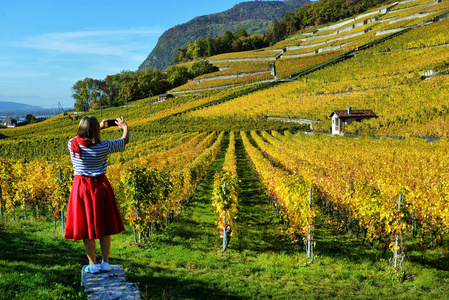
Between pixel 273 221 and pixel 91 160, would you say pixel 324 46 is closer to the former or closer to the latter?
pixel 273 221

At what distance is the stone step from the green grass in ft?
0.60

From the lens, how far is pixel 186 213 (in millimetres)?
12922

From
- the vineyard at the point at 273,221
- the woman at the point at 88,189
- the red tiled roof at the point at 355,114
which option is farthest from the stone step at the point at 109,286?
the red tiled roof at the point at 355,114

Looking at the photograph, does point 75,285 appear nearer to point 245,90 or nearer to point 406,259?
point 406,259

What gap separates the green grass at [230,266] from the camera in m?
5.31

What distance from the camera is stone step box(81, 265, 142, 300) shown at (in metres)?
4.07

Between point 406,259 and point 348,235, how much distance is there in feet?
7.08

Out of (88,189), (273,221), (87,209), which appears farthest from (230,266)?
(273,221)

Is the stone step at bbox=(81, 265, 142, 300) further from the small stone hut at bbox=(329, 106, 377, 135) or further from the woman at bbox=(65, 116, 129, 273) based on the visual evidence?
the small stone hut at bbox=(329, 106, 377, 135)

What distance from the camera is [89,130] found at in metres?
4.33

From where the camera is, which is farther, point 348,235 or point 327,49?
point 327,49

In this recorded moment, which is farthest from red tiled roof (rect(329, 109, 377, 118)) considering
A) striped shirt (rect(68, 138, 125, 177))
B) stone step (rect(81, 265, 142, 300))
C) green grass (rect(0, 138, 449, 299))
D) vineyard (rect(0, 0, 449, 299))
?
stone step (rect(81, 265, 142, 300))

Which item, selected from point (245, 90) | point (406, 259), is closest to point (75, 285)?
point (406, 259)

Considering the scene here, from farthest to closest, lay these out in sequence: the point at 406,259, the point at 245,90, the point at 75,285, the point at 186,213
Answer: the point at 245,90 < the point at 186,213 < the point at 406,259 < the point at 75,285
